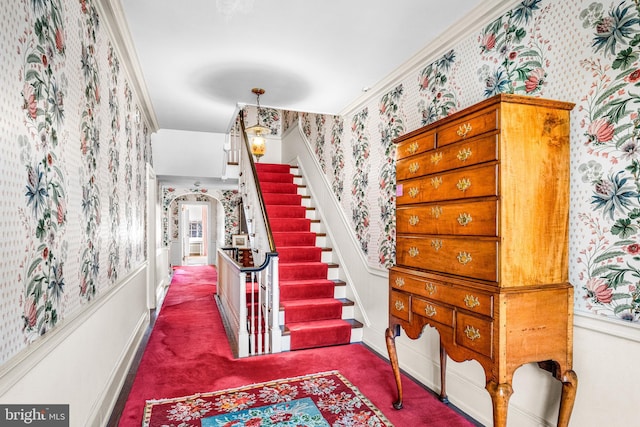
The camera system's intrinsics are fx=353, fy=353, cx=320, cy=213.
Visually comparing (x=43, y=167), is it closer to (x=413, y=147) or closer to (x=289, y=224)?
(x=413, y=147)

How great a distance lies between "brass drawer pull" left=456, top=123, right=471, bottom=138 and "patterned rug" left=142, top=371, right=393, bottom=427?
5.92ft

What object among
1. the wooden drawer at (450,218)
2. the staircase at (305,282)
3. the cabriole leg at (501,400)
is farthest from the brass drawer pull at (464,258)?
the staircase at (305,282)

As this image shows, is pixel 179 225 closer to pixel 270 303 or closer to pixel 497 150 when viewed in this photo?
pixel 270 303

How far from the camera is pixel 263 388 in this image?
2703 mm

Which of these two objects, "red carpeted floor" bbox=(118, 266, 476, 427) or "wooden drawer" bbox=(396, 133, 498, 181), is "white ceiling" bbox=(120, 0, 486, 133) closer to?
"wooden drawer" bbox=(396, 133, 498, 181)

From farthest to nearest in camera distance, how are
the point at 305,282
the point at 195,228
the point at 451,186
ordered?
the point at 195,228
the point at 305,282
the point at 451,186

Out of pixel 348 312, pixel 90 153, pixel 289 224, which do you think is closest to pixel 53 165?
pixel 90 153

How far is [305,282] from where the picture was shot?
424 cm

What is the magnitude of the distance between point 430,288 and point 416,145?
0.88m

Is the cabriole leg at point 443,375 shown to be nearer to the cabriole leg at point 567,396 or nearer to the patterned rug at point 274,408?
the patterned rug at point 274,408

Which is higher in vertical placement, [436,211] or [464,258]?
[436,211]

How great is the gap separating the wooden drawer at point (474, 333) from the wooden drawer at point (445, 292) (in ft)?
0.15

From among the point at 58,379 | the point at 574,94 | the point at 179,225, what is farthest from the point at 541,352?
the point at 179,225

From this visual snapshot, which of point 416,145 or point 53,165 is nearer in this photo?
point 53,165
